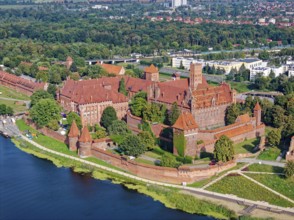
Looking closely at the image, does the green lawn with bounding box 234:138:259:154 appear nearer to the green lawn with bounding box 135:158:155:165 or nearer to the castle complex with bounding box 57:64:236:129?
the castle complex with bounding box 57:64:236:129

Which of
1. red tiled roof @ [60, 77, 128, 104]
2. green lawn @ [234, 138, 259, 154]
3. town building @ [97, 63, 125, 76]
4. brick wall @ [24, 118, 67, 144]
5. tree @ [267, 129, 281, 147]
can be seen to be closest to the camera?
tree @ [267, 129, 281, 147]

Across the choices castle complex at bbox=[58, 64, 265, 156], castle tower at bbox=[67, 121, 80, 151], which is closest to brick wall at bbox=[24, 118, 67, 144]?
castle tower at bbox=[67, 121, 80, 151]

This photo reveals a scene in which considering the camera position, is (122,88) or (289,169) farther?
(122,88)

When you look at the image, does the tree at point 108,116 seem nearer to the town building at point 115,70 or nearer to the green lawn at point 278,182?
the green lawn at point 278,182

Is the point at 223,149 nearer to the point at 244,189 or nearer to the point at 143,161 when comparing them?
the point at 244,189

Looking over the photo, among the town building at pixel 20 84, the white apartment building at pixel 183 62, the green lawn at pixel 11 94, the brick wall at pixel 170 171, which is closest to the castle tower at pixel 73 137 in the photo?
the brick wall at pixel 170 171

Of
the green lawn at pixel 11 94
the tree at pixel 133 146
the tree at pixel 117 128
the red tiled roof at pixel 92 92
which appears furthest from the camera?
the green lawn at pixel 11 94

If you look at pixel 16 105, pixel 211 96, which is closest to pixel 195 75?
pixel 211 96
